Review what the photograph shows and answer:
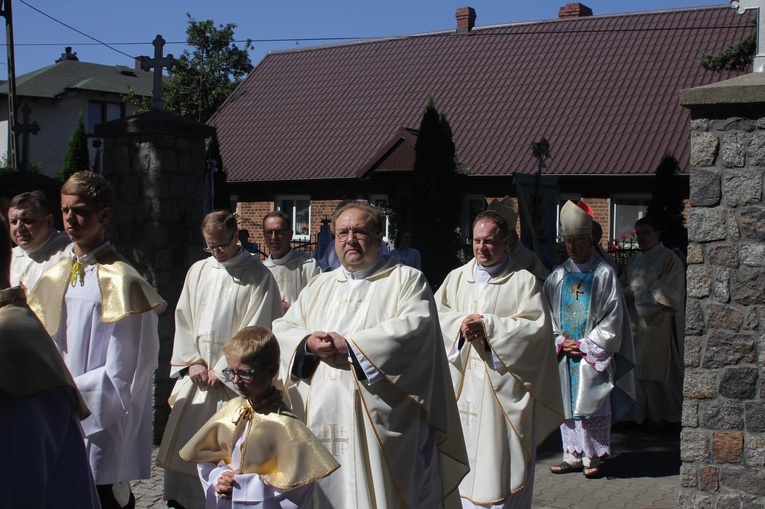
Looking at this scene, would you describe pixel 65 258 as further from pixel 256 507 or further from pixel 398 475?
pixel 398 475

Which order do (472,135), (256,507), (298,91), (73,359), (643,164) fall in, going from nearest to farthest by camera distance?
(256,507) → (73,359) → (643,164) → (472,135) → (298,91)

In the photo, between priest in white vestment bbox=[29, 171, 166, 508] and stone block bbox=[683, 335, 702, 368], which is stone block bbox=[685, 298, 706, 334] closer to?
stone block bbox=[683, 335, 702, 368]

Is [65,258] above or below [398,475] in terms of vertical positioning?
above

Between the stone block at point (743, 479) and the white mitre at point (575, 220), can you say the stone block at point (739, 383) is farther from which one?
the white mitre at point (575, 220)

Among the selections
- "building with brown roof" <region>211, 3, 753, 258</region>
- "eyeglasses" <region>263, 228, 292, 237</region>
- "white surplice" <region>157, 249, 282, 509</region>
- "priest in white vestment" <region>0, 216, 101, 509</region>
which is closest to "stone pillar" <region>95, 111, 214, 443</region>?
"eyeglasses" <region>263, 228, 292, 237</region>

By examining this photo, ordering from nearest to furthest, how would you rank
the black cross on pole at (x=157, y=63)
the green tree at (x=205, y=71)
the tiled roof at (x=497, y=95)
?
1. the black cross on pole at (x=157, y=63)
2. the tiled roof at (x=497, y=95)
3. the green tree at (x=205, y=71)

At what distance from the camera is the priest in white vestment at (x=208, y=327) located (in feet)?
18.9

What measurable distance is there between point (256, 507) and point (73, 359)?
3.77 ft

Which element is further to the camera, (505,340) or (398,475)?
(505,340)

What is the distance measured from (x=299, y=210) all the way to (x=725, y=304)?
22.0 meters

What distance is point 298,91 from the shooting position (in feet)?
100

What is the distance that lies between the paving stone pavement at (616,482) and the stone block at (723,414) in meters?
0.94

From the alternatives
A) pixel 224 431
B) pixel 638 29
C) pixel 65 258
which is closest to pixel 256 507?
pixel 224 431

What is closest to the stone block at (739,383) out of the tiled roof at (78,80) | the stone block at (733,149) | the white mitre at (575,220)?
the stone block at (733,149)
